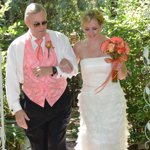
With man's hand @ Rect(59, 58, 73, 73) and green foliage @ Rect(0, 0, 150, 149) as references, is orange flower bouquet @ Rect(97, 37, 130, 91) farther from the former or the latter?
green foliage @ Rect(0, 0, 150, 149)

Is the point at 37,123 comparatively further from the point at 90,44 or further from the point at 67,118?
the point at 90,44

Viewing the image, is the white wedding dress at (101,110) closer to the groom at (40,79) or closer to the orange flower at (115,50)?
the orange flower at (115,50)

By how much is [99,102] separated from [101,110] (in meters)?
0.09

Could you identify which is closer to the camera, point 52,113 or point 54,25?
point 52,113

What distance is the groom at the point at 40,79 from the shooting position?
416 centimetres

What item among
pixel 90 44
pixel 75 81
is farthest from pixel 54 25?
pixel 90 44

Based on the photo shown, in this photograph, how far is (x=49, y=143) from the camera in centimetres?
441

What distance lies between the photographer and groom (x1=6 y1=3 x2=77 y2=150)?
4164mm

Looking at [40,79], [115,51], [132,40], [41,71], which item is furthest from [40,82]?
[132,40]

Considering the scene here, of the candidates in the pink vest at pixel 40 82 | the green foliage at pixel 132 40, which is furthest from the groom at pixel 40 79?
the green foliage at pixel 132 40

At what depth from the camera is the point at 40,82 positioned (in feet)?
14.0

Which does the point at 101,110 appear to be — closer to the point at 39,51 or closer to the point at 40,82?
the point at 40,82

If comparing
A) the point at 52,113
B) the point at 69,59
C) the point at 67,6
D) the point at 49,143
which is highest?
the point at 67,6

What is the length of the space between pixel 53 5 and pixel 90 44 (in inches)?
132
